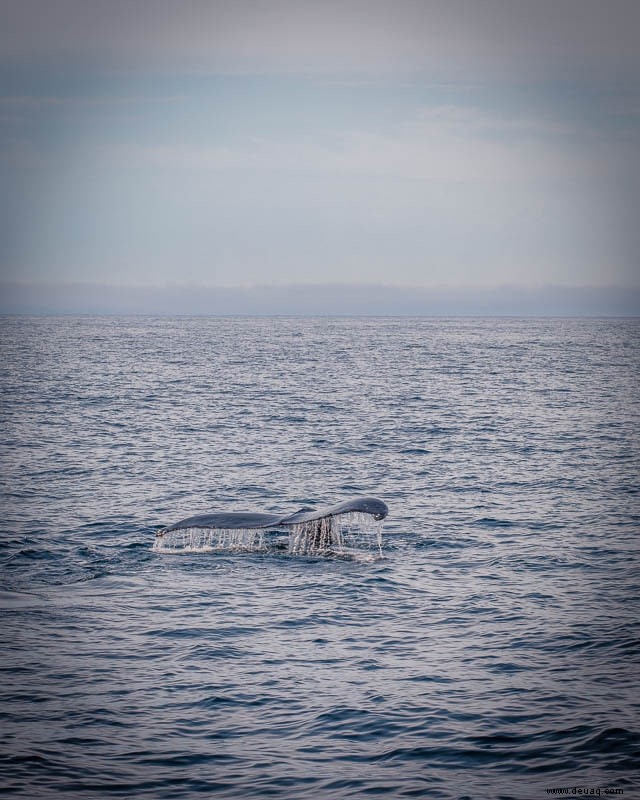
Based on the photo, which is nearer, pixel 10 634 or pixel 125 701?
pixel 125 701

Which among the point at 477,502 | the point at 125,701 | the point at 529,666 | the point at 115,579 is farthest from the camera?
the point at 477,502

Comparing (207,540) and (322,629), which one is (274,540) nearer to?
(207,540)

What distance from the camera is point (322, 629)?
17.2 meters

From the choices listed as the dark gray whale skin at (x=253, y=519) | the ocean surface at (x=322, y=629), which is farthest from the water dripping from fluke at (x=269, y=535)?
the ocean surface at (x=322, y=629)

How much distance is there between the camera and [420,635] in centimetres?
1694

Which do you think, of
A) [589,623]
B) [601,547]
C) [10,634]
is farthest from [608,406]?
[10,634]

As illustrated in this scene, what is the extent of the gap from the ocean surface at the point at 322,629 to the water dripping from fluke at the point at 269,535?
0.63m

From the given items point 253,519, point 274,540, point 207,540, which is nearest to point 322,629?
point 253,519

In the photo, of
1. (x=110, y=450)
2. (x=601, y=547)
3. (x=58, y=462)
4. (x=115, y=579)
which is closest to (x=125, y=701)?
(x=115, y=579)

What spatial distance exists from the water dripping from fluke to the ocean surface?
2.08ft

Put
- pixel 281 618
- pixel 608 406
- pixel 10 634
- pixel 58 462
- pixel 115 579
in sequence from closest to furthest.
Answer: pixel 10 634 < pixel 281 618 < pixel 115 579 < pixel 58 462 < pixel 608 406

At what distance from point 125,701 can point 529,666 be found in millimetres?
7151

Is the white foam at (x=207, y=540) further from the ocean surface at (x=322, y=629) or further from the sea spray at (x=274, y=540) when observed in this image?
the ocean surface at (x=322, y=629)

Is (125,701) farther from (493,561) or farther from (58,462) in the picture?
(58,462)
